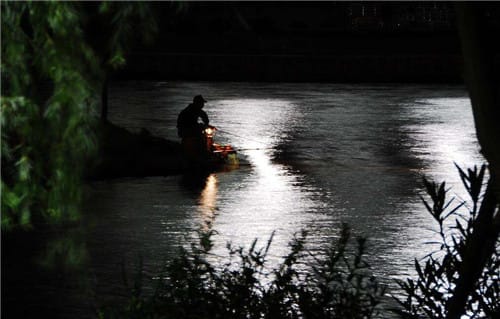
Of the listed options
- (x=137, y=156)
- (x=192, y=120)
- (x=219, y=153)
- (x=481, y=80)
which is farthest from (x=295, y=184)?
(x=481, y=80)

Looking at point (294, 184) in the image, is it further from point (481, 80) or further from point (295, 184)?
point (481, 80)

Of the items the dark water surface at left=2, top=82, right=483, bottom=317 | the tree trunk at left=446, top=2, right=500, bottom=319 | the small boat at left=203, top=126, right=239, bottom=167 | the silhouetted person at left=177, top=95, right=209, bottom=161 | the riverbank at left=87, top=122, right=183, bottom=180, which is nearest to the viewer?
the tree trunk at left=446, top=2, right=500, bottom=319

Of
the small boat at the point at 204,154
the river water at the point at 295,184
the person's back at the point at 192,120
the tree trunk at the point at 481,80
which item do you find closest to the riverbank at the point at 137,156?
the small boat at the point at 204,154

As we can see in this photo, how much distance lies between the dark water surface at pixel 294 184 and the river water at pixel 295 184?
21 mm

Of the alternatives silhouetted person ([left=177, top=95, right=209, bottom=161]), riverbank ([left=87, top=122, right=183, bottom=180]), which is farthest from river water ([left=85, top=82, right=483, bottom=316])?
silhouetted person ([left=177, top=95, right=209, bottom=161])

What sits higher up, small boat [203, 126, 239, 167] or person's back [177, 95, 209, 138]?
person's back [177, 95, 209, 138]

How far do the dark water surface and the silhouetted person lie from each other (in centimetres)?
81

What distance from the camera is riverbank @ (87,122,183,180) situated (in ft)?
65.6

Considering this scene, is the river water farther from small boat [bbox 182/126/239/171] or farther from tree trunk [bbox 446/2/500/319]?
tree trunk [bbox 446/2/500/319]

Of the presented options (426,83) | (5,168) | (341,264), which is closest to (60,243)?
(5,168)

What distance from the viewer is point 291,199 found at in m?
17.4

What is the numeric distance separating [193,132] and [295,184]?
2.43 meters

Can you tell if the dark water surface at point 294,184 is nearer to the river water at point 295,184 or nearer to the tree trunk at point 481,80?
the river water at point 295,184

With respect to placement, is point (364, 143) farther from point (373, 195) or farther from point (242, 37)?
point (242, 37)
